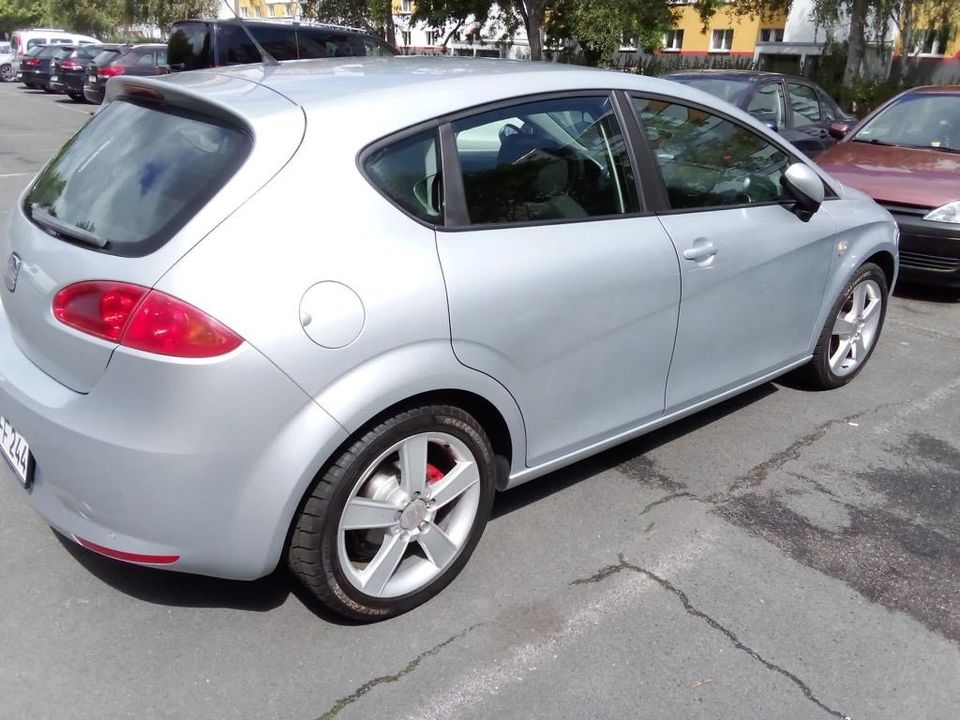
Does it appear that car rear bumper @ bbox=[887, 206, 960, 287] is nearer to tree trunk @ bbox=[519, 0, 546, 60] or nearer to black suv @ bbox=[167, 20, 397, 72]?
black suv @ bbox=[167, 20, 397, 72]

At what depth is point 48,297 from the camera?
7.89 ft

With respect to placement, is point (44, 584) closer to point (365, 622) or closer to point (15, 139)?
point (365, 622)

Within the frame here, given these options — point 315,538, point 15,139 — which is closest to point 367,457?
point 315,538

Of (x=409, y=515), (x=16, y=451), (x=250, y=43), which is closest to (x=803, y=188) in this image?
(x=409, y=515)

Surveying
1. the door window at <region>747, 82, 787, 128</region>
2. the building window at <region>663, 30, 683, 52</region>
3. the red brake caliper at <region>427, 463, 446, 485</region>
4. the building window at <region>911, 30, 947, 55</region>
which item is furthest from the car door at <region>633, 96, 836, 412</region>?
the building window at <region>663, 30, 683, 52</region>

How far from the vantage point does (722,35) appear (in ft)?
139

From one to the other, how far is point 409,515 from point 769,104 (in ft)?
25.5

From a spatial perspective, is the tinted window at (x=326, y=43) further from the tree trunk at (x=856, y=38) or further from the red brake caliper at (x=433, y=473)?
the tree trunk at (x=856, y=38)

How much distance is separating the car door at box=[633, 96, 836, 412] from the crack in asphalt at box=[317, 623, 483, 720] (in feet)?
4.53

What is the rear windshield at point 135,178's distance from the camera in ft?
7.54

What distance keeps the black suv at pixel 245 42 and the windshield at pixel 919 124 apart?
21.7 ft

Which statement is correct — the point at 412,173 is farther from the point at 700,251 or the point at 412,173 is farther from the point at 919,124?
the point at 919,124

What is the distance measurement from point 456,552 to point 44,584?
137cm

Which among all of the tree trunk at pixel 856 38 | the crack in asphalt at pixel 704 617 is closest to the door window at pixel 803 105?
the crack in asphalt at pixel 704 617
